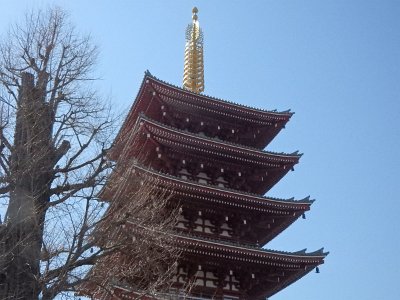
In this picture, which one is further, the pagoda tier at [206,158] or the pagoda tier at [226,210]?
the pagoda tier at [206,158]

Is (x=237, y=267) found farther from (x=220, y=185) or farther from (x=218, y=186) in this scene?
(x=220, y=185)

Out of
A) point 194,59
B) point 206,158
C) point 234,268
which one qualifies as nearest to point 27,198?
point 234,268

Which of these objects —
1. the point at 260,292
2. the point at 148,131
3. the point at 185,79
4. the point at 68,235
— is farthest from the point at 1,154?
the point at 185,79

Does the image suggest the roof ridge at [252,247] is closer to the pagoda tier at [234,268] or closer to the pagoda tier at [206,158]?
the pagoda tier at [234,268]

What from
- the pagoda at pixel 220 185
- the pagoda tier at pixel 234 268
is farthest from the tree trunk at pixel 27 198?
the pagoda tier at pixel 234 268

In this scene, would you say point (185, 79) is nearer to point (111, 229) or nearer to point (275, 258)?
point (275, 258)

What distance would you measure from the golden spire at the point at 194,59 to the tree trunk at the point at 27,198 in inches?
704

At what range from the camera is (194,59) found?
31.1 m

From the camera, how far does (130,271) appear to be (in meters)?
12.5

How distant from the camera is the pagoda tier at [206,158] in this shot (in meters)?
21.9

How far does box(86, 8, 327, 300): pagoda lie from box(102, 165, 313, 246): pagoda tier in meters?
0.04

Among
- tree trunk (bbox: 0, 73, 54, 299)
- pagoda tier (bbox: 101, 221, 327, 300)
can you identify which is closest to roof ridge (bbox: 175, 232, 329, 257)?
pagoda tier (bbox: 101, 221, 327, 300)

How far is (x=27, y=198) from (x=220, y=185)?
13553mm

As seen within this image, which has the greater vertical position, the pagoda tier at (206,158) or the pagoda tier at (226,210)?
the pagoda tier at (206,158)
